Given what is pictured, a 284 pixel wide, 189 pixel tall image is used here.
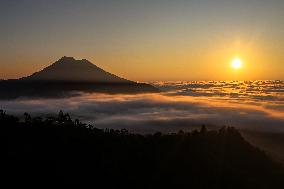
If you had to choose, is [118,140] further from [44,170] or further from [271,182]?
[271,182]

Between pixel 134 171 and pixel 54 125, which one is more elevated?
pixel 54 125

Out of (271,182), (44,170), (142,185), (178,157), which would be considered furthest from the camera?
(271,182)

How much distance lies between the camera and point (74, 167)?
40.9 meters

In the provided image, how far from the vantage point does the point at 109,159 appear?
44312 millimetres

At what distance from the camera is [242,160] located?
199 feet

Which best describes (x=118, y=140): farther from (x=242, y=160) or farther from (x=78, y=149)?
(x=242, y=160)

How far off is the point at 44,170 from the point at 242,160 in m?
32.4

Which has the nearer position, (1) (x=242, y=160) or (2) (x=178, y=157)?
(2) (x=178, y=157)

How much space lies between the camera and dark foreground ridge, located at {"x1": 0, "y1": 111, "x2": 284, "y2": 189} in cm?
3891

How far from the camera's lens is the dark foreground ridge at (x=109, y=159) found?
128ft

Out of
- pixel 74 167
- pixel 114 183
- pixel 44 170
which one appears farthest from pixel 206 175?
pixel 44 170

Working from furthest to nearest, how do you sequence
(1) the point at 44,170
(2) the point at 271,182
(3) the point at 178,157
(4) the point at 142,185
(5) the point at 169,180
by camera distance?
(2) the point at 271,182, (3) the point at 178,157, (5) the point at 169,180, (4) the point at 142,185, (1) the point at 44,170

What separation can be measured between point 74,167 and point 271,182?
3046 cm

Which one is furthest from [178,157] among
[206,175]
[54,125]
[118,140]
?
[54,125]
